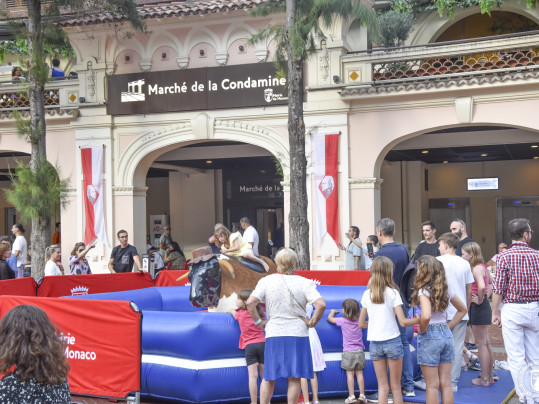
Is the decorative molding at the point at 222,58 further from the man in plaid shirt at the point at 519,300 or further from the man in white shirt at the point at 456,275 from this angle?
the man in plaid shirt at the point at 519,300

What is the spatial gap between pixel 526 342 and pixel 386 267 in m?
1.73

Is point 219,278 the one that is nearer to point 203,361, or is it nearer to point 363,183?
point 203,361

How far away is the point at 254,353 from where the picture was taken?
742cm

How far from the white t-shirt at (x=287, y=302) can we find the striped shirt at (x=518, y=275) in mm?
2027

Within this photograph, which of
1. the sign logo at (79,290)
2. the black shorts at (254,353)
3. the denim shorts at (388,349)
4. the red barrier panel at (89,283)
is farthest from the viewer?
the sign logo at (79,290)

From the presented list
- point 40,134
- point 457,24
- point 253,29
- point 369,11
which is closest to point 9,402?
point 369,11

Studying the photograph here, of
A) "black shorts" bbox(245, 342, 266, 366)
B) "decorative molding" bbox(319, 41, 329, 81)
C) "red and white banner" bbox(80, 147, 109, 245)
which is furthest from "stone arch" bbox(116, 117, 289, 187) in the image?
"black shorts" bbox(245, 342, 266, 366)

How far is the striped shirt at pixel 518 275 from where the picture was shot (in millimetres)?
6875

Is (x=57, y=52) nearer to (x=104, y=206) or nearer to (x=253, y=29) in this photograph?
(x=104, y=206)

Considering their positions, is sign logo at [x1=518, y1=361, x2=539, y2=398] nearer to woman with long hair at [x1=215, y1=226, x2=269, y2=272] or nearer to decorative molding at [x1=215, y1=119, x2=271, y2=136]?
woman with long hair at [x1=215, y1=226, x2=269, y2=272]

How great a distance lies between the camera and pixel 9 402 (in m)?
3.33

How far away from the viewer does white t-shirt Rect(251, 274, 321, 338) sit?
633 cm

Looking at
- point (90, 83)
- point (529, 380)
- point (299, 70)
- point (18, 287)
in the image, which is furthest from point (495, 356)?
point (90, 83)

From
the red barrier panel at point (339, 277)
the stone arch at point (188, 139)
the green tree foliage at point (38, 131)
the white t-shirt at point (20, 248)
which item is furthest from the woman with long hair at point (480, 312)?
the green tree foliage at point (38, 131)
